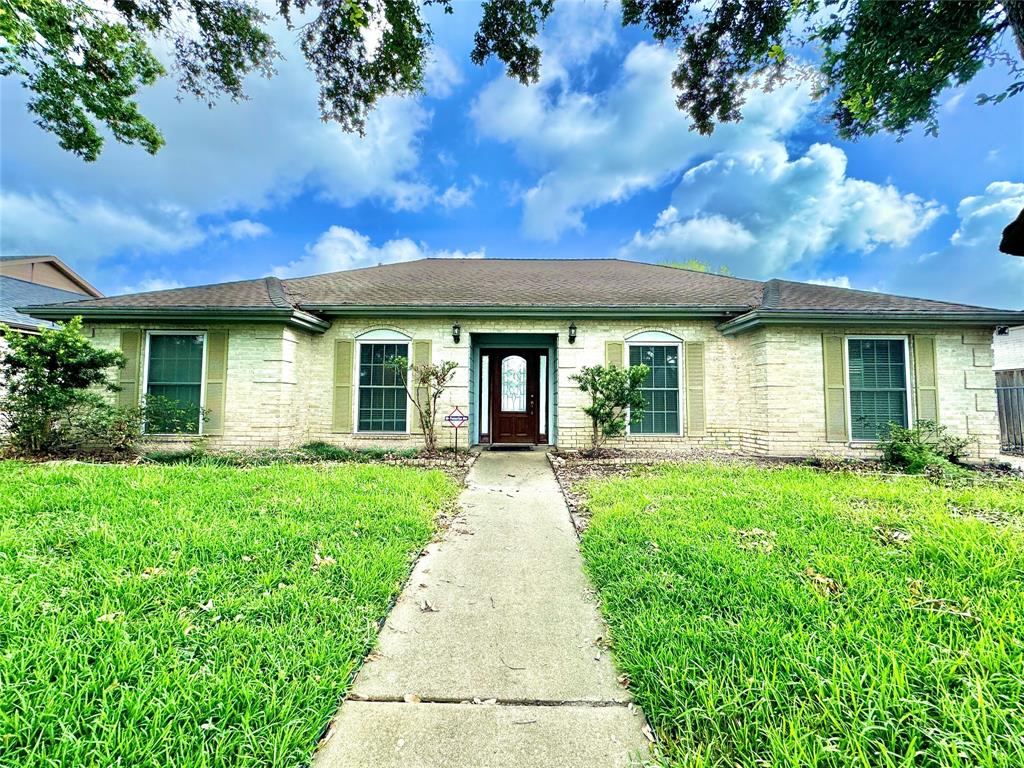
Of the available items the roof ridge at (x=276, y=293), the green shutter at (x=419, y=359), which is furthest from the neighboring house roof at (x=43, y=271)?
the green shutter at (x=419, y=359)

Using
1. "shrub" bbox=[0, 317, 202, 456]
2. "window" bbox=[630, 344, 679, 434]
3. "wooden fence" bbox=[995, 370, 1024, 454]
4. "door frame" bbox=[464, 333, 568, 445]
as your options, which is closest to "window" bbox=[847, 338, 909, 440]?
"window" bbox=[630, 344, 679, 434]

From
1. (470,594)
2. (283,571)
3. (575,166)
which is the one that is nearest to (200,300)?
(283,571)

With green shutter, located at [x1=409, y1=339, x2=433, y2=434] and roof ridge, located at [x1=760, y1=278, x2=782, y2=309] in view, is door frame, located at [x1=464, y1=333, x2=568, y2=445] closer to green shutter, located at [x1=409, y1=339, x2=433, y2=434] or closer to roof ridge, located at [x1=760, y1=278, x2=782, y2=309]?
green shutter, located at [x1=409, y1=339, x2=433, y2=434]

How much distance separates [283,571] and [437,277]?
8819 millimetres

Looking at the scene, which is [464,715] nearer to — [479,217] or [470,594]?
[470,594]

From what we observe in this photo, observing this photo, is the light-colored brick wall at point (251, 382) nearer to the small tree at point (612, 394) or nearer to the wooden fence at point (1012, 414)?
the small tree at point (612, 394)

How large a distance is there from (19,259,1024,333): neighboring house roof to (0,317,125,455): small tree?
43.1 inches

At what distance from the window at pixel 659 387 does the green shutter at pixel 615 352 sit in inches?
8.7

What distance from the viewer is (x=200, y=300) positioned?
7879 millimetres

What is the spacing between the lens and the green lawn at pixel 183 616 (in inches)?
58.8

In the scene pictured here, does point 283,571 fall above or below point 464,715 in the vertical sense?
above

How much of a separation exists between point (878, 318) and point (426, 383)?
8574 mm

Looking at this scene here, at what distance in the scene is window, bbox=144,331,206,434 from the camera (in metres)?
7.74

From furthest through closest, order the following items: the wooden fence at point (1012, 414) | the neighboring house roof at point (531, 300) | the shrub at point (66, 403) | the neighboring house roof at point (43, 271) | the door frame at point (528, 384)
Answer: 1. the neighboring house roof at point (43, 271)
2. the door frame at point (528, 384)
3. the wooden fence at point (1012, 414)
4. the neighboring house roof at point (531, 300)
5. the shrub at point (66, 403)
